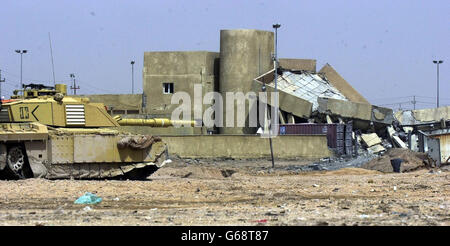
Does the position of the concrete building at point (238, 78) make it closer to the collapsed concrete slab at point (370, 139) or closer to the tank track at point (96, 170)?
the collapsed concrete slab at point (370, 139)

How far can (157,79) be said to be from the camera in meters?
51.6

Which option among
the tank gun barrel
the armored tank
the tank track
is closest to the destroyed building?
the tank gun barrel

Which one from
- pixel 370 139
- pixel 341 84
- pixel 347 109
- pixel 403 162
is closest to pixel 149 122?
pixel 403 162

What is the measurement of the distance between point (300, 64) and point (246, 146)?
15.7 metres

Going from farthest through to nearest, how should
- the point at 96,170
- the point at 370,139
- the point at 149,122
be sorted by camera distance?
the point at 370,139
the point at 149,122
the point at 96,170

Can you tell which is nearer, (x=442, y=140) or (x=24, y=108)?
(x=24, y=108)

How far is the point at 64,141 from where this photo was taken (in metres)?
23.7

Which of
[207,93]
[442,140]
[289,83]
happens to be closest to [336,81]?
[289,83]

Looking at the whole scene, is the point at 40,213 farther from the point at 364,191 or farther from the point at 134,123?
the point at 134,123

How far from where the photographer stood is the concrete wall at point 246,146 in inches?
1489

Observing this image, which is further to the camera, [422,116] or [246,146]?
[422,116]

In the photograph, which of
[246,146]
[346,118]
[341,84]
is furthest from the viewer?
[341,84]

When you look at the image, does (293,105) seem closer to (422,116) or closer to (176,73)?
(422,116)

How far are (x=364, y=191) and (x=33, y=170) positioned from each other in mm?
10115
